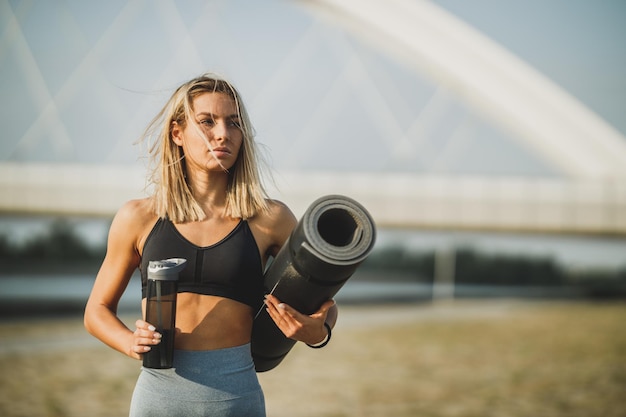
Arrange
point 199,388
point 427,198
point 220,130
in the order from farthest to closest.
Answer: point 427,198 → point 220,130 → point 199,388

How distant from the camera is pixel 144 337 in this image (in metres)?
2.05

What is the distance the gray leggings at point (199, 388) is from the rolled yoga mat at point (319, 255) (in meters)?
0.18

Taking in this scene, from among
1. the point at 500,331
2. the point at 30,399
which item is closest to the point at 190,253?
the point at 30,399

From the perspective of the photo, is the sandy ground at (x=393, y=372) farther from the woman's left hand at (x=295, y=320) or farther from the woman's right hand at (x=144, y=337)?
the woman's right hand at (x=144, y=337)

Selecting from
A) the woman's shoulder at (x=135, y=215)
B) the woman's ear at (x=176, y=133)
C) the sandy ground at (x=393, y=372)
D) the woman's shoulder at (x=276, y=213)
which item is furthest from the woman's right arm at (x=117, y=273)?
the sandy ground at (x=393, y=372)

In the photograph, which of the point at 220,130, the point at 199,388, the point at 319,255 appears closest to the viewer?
the point at 319,255

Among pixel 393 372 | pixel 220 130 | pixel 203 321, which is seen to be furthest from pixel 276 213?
pixel 393 372

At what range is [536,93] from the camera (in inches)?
1001

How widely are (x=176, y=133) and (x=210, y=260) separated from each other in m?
0.47

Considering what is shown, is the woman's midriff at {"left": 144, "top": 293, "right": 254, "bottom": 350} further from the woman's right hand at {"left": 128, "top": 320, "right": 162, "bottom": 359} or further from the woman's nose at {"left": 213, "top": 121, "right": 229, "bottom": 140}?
the woman's nose at {"left": 213, "top": 121, "right": 229, "bottom": 140}

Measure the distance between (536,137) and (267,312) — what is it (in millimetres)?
24608

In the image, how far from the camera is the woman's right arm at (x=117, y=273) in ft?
7.40

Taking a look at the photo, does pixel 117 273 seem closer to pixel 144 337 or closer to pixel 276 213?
pixel 144 337

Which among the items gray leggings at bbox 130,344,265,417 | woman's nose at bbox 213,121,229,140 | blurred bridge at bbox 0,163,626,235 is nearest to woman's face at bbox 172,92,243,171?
woman's nose at bbox 213,121,229,140
